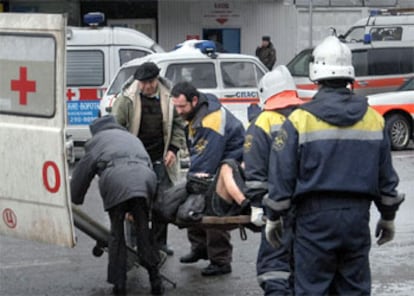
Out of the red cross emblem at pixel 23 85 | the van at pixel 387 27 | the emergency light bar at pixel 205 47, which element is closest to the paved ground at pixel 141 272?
the red cross emblem at pixel 23 85

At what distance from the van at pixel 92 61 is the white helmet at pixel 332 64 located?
35.6ft

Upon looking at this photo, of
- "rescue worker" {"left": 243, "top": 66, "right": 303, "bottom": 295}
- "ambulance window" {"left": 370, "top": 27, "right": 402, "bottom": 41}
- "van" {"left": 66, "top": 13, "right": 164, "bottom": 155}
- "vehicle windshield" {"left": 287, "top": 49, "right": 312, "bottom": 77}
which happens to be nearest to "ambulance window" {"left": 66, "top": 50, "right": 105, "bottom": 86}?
"van" {"left": 66, "top": 13, "right": 164, "bottom": 155}

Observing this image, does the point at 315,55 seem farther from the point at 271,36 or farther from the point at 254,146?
the point at 271,36

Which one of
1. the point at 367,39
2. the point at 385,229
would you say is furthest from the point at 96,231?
the point at 367,39

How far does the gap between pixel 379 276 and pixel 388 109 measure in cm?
883

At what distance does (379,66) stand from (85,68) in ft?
20.2

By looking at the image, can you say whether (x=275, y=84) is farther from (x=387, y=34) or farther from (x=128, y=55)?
(x=387, y=34)

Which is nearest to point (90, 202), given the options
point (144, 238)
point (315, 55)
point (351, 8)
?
point (144, 238)

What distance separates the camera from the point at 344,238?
5590 millimetres

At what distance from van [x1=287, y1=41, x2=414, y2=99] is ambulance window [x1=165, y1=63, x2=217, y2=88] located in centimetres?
384

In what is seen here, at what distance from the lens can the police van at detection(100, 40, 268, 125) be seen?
1598cm

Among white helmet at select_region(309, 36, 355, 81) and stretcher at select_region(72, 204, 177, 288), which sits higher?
white helmet at select_region(309, 36, 355, 81)

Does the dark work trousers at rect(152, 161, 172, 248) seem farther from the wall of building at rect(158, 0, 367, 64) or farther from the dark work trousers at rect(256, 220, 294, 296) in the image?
the wall of building at rect(158, 0, 367, 64)

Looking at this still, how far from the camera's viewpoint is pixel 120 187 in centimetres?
759
